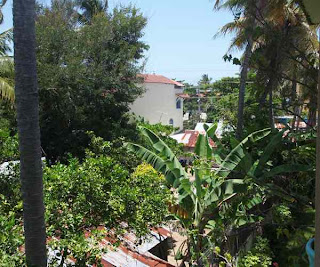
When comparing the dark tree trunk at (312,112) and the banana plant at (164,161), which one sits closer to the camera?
the dark tree trunk at (312,112)

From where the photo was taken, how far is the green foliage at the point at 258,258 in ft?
19.5

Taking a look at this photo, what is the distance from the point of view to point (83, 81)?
14289mm

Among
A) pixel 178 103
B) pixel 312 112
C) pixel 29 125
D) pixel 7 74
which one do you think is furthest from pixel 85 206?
pixel 178 103

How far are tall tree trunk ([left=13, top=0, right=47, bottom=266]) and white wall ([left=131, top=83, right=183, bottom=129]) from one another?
22442 millimetres

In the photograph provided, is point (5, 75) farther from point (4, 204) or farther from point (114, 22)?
point (4, 204)

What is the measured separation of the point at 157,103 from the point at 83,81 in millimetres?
15934

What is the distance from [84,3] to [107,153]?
72.3 ft


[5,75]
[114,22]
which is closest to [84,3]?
[114,22]

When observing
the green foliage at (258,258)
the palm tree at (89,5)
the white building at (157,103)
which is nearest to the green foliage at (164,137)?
the white building at (157,103)

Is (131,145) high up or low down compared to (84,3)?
down

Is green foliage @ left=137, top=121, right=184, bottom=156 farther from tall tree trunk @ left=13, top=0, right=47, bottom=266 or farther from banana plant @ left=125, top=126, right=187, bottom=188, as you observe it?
tall tree trunk @ left=13, top=0, right=47, bottom=266

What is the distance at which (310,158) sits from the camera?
25.5 feet

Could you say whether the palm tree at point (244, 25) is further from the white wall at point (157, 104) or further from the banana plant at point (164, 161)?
the white wall at point (157, 104)

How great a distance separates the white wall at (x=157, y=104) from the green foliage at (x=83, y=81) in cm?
1008
